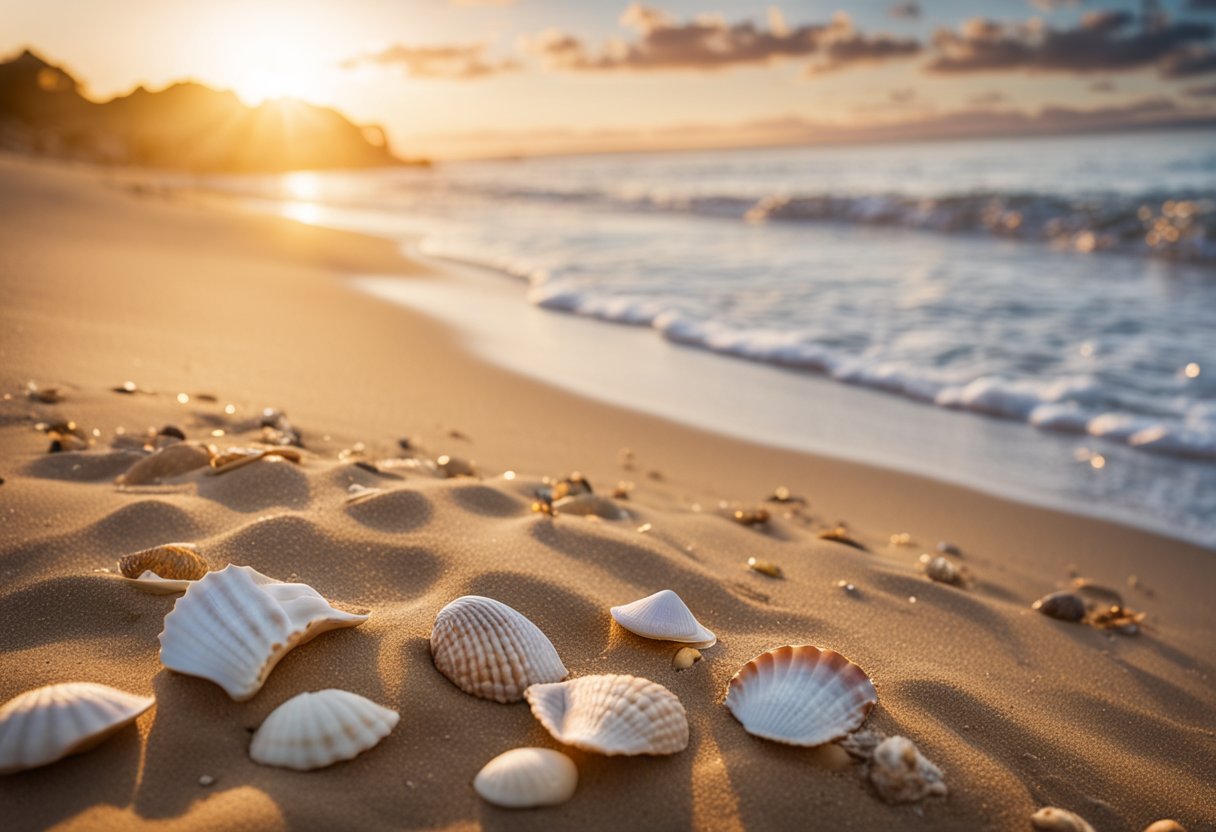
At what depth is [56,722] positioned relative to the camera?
1.36 meters

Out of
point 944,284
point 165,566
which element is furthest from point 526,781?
point 944,284

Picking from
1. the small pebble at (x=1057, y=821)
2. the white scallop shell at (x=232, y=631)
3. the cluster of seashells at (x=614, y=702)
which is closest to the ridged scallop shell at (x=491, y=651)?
the cluster of seashells at (x=614, y=702)

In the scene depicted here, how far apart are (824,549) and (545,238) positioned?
1196 centimetres

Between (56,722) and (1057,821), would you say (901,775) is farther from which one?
(56,722)

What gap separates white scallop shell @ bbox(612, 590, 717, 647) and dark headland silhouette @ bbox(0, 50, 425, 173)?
120 ft

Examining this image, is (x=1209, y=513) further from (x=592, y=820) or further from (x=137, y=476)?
(x=137, y=476)

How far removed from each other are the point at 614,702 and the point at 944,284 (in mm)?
9176

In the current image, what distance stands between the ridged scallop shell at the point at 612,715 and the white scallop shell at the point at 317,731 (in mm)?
326

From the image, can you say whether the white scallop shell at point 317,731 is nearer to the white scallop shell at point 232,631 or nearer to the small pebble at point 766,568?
the white scallop shell at point 232,631

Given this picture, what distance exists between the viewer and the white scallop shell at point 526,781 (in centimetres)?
139

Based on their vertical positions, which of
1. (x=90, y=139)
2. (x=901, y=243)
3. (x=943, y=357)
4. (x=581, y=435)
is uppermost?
(x=90, y=139)

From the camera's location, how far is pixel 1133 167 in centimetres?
2392

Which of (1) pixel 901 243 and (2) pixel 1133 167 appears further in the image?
(2) pixel 1133 167

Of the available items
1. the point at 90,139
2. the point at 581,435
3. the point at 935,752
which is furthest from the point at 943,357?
the point at 90,139
